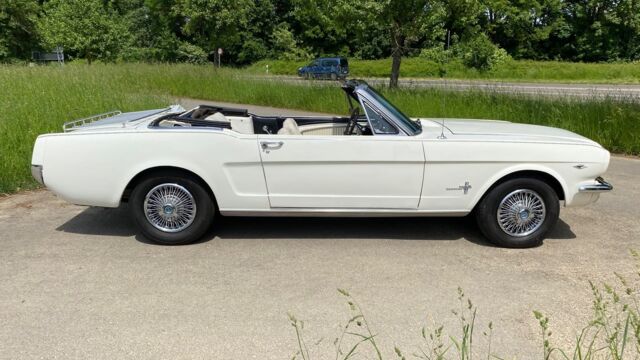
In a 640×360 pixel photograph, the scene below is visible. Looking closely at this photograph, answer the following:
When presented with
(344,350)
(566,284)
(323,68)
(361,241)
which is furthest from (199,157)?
(323,68)

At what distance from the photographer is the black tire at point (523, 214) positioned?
435 centimetres

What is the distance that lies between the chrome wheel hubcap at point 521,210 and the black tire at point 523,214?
12 mm

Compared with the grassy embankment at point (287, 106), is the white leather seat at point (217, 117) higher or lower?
higher

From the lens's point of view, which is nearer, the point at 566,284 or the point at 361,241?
the point at 566,284

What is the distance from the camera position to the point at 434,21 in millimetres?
14031

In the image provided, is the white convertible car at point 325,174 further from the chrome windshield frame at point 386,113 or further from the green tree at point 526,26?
the green tree at point 526,26

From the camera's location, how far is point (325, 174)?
4.29 meters

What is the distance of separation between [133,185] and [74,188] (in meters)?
0.50

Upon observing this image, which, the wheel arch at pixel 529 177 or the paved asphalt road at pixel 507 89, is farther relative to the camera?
the paved asphalt road at pixel 507 89

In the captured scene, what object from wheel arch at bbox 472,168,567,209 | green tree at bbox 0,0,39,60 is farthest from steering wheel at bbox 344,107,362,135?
green tree at bbox 0,0,39,60

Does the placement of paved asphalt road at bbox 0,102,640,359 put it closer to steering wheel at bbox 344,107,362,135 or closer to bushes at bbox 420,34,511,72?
steering wheel at bbox 344,107,362,135

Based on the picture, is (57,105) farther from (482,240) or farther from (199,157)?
(482,240)

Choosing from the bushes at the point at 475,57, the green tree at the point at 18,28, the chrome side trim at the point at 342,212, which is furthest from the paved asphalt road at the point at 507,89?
the green tree at the point at 18,28

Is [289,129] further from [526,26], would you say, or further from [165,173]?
[526,26]
